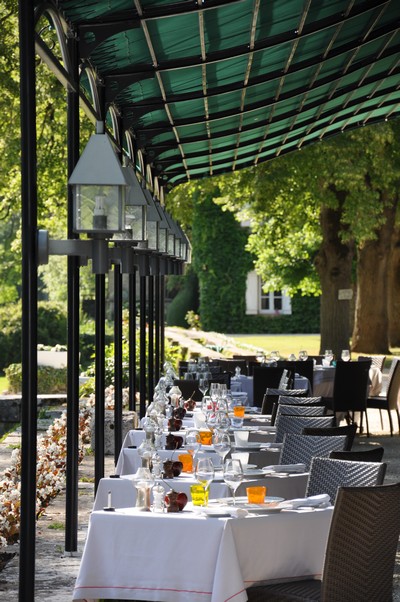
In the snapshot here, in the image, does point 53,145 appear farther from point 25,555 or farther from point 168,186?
point 25,555

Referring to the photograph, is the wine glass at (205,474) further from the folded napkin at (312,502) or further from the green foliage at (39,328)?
the green foliage at (39,328)

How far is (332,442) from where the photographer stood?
7777mm

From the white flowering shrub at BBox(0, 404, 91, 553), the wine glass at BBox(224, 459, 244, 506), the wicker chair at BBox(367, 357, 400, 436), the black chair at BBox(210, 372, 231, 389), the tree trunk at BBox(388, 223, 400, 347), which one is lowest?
the white flowering shrub at BBox(0, 404, 91, 553)

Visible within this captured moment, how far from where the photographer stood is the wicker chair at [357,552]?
562cm

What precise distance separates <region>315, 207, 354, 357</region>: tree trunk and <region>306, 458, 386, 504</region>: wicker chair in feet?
55.7

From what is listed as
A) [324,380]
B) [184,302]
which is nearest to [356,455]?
[324,380]

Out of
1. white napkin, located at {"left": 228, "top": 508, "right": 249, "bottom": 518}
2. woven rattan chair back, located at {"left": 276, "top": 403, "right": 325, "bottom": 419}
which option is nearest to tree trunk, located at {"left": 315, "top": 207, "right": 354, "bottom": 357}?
woven rattan chair back, located at {"left": 276, "top": 403, "right": 325, "bottom": 419}

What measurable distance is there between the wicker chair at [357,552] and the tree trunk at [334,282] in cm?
1784

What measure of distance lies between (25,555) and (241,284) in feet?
122

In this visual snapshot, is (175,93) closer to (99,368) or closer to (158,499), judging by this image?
(99,368)

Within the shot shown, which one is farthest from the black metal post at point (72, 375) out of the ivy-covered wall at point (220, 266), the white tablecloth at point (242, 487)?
the ivy-covered wall at point (220, 266)

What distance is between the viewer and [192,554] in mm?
5879

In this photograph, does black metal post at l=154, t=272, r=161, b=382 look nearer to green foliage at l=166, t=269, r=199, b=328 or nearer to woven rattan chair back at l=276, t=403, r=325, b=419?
woven rattan chair back at l=276, t=403, r=325, b=419

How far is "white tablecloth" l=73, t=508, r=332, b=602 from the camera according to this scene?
19.2 feet
